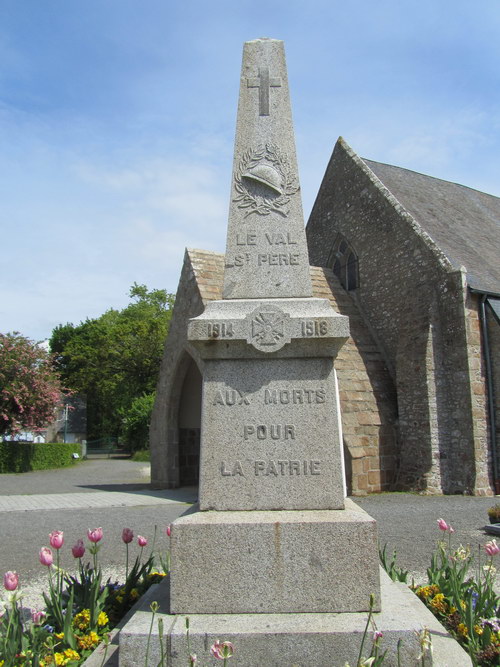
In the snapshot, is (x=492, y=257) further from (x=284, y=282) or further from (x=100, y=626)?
(x=100, y=626)

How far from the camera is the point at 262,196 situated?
385 cm

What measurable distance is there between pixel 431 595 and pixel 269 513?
144cm

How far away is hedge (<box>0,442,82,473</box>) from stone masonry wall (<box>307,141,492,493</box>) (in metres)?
15.9

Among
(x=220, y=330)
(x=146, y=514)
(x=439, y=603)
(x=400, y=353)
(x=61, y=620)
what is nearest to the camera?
(x=61, y=620)

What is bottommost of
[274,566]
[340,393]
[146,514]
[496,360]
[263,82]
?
[146,514]

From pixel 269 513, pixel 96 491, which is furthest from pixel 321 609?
pixel 96 491

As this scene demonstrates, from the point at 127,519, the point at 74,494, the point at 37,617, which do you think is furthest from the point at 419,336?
the point at 37,617

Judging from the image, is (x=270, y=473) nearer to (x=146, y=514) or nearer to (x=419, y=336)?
(x=146, y=514)

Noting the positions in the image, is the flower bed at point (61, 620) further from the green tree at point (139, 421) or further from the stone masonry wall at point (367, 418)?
the green tree at point (139, 421)

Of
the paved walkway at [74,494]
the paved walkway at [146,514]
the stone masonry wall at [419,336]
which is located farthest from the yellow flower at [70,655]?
the stone masonry wall at [419,336]

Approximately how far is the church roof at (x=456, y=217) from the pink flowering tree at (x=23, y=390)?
1574cm

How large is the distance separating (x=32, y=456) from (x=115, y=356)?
1548cm

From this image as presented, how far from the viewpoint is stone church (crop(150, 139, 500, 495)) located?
1242cm

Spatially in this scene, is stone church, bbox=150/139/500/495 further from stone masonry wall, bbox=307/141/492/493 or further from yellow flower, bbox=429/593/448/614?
yellow flower, bbox=429/593/448/614
